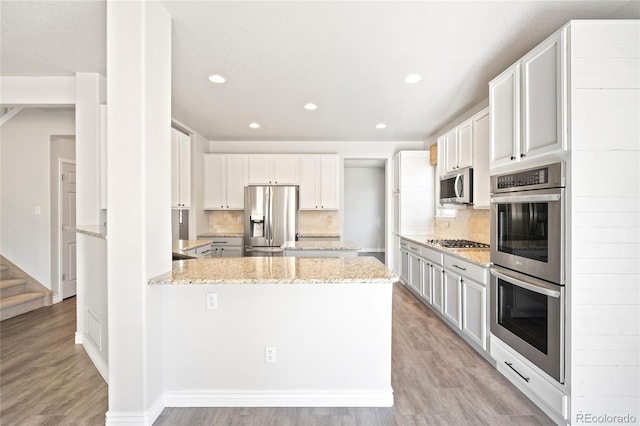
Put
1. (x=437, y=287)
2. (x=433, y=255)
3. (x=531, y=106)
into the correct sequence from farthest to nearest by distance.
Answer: (x=433, y=255)
(x=437, y=287)
(x=531, y=106)

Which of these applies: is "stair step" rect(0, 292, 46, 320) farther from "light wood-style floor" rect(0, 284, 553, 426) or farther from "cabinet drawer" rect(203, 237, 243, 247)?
"cabinet drawer" rect(203, 237, 243, 247)

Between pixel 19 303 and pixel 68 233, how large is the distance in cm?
116

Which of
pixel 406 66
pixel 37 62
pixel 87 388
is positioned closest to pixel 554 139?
pixel 406 66

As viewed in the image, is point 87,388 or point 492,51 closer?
point 87,388

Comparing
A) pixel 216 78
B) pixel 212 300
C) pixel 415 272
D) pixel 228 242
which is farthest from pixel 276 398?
pixel 228 242

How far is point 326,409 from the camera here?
2.10 metres

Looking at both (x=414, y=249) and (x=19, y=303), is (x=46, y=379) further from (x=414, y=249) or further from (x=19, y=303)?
(x=414, y=249)

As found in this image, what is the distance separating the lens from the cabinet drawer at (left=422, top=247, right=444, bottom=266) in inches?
142

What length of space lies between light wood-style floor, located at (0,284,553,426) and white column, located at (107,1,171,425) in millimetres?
346

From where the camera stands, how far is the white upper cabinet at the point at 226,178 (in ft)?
18.8

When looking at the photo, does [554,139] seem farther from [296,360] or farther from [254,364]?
[254,364]

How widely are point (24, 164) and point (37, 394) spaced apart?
3586 mm

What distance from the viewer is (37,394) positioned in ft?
7.57

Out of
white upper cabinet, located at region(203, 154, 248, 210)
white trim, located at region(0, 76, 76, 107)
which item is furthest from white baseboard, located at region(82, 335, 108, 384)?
white upper cabinet, located at region(203, 154, 248, 210)
